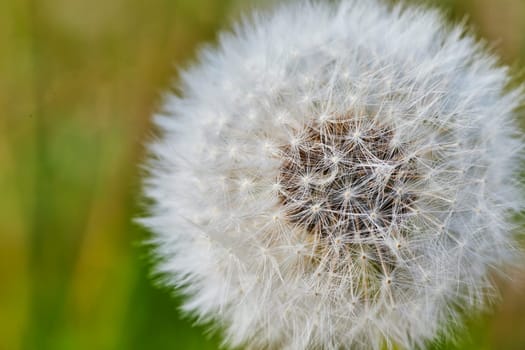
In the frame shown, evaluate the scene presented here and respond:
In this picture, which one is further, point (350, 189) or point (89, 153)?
point (89, 153)

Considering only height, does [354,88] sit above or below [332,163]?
above

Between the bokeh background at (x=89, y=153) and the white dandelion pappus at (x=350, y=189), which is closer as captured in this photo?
the white dandelion pappus at (x=350, y=189)

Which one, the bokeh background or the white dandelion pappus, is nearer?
the white dandelion pappus

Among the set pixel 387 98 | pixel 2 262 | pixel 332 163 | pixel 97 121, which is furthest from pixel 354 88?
pixel 2 262

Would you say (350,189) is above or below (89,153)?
above

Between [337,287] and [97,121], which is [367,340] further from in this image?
[97,121]
